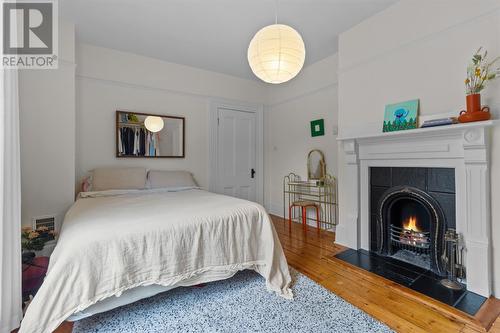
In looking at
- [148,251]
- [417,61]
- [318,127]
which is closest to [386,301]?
[148,251]

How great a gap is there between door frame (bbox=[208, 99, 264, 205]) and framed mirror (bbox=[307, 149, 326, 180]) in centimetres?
110

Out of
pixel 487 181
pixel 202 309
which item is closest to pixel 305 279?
pixel 202 309

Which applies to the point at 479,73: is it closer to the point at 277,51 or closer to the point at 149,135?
the point at 277,51

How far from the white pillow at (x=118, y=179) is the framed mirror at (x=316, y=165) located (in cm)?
245

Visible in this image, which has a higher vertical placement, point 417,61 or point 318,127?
point 417,61

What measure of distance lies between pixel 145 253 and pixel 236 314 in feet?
2.48

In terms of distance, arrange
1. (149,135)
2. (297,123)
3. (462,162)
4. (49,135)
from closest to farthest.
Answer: (462,162) < (49,135) < (149,135) < (297,123)

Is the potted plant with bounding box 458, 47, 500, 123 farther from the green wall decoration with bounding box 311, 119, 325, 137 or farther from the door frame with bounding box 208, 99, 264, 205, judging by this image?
the door frame with bounding box 208, 99, 264, 205

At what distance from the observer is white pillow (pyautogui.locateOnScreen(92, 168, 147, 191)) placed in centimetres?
286

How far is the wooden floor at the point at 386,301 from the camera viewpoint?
149cm

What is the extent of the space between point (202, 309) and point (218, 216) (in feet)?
2.17

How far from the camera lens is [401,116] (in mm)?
2291

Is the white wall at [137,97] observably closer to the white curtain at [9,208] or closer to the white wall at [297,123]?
the white wall at [297,123]

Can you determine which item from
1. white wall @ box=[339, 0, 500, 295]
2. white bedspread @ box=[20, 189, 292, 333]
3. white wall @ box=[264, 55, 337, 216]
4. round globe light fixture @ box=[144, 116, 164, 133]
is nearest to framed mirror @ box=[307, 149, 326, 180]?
white wall @ box=[264, 55, 337, 216]
